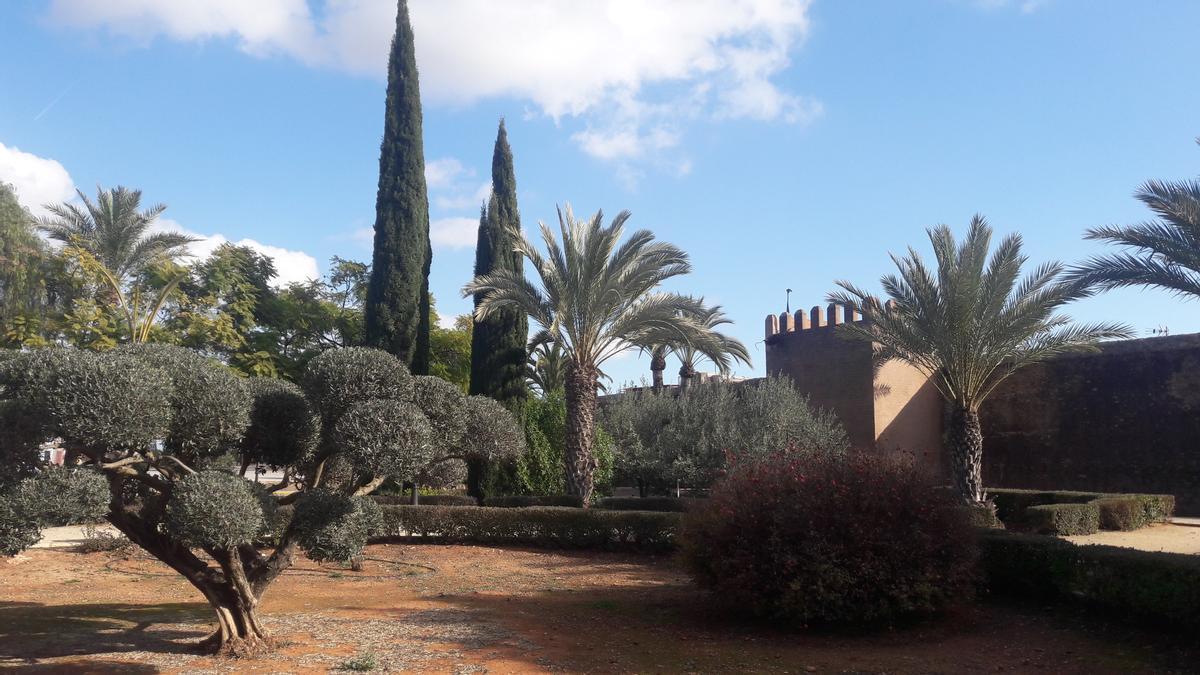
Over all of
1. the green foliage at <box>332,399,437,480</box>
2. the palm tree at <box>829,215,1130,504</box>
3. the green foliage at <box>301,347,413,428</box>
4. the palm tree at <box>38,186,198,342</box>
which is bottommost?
the green foliage at <box>332,399,437,480</box>

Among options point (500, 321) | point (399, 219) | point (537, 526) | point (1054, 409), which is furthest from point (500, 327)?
point (1054, 409)

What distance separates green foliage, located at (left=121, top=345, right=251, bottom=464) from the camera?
22.2ft

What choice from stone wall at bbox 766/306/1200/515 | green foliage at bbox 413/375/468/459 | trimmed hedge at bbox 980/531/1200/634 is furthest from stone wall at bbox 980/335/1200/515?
green foliage at bbox 413/375/468/459

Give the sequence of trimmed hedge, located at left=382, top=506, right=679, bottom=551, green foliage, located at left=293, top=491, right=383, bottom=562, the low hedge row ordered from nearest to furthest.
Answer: green foliage, located at left=293, top=491, right=383, bottom=562 → trimmed hedge, located at left=382, top=506, right=679, bottom=551 → the low hedge row

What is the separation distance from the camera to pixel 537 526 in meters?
15.5

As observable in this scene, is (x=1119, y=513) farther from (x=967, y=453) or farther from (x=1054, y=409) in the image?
(x=1054, y=409)

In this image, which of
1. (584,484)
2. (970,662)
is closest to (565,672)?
(970,662)

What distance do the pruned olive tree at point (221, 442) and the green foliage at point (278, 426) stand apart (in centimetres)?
1

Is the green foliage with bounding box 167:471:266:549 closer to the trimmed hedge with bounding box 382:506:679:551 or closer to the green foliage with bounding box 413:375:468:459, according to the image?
the green foliage with bounding box 413:375:468:459

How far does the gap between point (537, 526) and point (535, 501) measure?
228 cm

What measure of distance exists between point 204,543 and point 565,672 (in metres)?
3.02

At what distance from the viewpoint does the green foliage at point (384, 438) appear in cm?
683

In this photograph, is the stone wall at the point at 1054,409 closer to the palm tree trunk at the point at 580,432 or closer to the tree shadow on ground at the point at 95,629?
the palm tree trunk at the point at 580,432

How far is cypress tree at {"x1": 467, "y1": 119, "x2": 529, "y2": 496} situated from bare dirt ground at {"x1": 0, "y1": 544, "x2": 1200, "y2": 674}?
9784 millimetres
